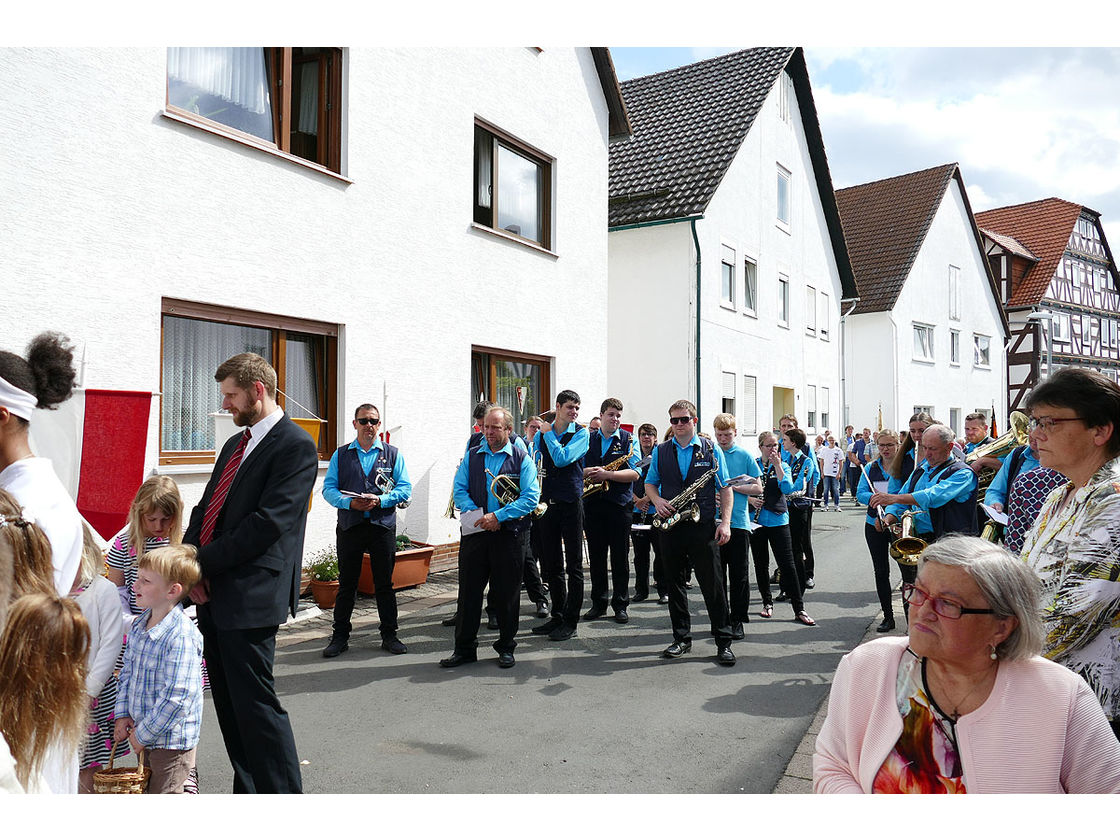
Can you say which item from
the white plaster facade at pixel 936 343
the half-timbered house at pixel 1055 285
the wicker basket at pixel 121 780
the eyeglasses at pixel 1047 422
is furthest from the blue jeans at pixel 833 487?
the wicker basket at pixel 121 780

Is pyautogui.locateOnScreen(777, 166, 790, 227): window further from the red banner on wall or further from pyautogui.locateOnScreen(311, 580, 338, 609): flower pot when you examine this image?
the red banner on wall

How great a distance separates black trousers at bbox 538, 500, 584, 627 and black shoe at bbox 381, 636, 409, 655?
4.46ft

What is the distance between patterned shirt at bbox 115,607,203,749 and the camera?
3320mm

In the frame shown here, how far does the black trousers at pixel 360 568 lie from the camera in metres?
6.86

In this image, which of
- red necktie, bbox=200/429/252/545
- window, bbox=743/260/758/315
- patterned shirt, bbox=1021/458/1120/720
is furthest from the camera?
window, bbox=743/260/758/315

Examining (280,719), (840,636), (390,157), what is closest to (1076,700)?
(280,719)

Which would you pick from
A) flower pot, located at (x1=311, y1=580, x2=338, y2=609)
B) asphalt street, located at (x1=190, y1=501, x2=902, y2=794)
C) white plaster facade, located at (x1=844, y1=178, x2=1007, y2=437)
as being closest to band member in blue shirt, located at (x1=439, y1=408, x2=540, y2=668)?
asphalt street, located at (x1=190, y1=501, x2=902, y2=794)

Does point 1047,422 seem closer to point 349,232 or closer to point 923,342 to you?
point 349,232

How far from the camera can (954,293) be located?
33406mm

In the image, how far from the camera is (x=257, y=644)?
12.3 feet

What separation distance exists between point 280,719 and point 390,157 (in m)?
7.64

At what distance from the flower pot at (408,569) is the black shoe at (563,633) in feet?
7.58

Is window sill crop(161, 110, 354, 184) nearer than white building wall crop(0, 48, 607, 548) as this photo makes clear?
No

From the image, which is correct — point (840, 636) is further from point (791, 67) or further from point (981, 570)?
point (791, 67)
